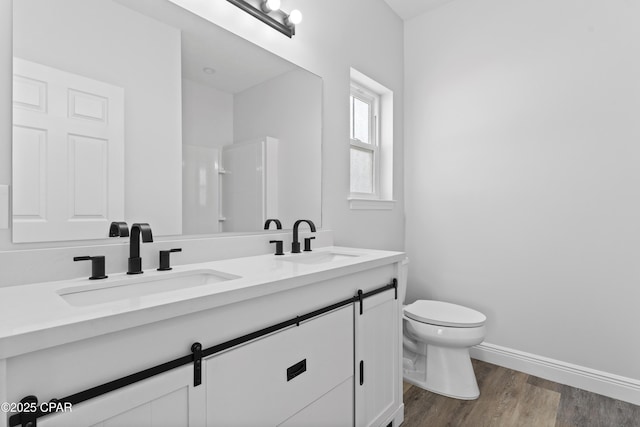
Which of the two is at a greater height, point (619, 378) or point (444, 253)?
point (444, 253)

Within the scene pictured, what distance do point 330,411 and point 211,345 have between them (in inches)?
24.4

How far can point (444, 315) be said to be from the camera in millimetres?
1976

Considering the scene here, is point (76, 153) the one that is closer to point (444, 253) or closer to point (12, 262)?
point (12, 262)

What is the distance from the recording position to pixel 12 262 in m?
0.91

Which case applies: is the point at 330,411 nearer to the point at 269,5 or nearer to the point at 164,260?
the point at 164,260

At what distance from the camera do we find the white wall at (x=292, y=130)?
1603mm

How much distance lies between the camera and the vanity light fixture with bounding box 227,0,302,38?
5.00 feet

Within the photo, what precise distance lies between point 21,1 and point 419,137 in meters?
2.37

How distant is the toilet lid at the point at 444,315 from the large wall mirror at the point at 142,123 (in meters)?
1.01

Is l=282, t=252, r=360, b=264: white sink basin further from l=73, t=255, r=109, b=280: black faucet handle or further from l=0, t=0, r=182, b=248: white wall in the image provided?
l=73, t=255, r=109, b=280: black faucet handle

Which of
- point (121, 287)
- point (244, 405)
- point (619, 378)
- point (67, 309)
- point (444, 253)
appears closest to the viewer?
point (67, 309)

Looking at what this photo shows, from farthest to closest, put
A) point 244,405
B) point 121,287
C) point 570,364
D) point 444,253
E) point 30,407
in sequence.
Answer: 1. point 444,253
2. point 570,364
3. point 121,287
4. point 244,405
5. point 30,407

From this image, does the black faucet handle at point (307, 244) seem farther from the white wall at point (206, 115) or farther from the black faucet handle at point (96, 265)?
the black faucet handle at point (96, 265)

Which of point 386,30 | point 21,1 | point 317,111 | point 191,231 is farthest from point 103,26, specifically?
point 386,30
